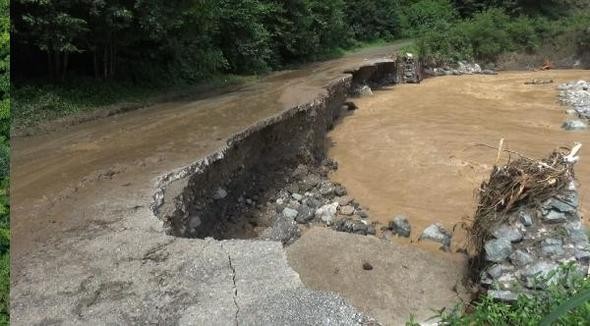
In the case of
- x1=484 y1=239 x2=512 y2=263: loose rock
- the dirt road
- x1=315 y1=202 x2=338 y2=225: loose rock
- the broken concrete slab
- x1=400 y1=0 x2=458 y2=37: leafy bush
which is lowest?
x1=315 y1=202 x2=338 y2=225: loose rock

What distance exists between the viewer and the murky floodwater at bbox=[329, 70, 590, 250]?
8.23 meters

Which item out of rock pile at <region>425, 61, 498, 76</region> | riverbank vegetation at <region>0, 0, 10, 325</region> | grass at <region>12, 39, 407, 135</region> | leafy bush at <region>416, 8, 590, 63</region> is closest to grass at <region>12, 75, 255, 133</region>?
grass at <region>12, 39, 407, 135</region>

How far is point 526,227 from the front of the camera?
196 inches

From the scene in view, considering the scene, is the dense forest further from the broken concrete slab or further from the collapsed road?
the broken concrete slab

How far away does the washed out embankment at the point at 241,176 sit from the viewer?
5954 mm

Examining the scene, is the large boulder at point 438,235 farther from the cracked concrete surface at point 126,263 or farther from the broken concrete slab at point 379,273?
the cracked concrete surface at point 126,263

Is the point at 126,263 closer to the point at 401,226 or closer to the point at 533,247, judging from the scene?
the point at 533,247

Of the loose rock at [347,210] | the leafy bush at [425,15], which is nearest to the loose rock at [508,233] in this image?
the loose rock at [347,210]

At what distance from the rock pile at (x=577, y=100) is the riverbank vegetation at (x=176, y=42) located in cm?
607

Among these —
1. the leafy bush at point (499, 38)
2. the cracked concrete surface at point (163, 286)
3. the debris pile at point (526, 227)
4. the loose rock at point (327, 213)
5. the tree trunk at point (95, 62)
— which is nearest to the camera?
the cracked concrete surface at point (163, 286)

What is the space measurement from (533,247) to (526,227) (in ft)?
0.76

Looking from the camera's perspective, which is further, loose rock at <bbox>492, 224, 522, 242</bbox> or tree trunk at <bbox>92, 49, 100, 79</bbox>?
tree trunk at <bbox>92, 49, 100, 79</bbox>

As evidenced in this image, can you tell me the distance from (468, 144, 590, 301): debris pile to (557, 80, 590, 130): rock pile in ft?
25.0

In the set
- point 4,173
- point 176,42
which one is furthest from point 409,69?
point 4,173
